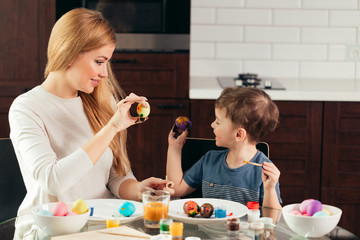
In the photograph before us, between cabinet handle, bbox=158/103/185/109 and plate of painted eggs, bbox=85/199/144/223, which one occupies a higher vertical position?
cabinet handle, bbox=158/103/185/109

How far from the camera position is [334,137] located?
323cm

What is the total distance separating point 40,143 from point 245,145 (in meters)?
0.76

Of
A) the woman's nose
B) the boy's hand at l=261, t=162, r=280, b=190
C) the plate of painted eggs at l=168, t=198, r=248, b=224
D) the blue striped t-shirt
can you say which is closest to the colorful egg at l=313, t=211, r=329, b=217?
the plate of painted eggs at l=168, t=198, r=248, b=224

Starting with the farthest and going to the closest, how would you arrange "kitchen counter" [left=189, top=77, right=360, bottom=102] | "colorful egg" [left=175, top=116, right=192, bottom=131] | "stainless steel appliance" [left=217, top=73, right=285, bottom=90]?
"stainless steel appliance" [left=217, top=73, right=285, bottom=90], "kitchen counter" [left=189, top=77, right=360, bottom=102], "colorful egg" [left=175, top=116, right=192, bottom=131]

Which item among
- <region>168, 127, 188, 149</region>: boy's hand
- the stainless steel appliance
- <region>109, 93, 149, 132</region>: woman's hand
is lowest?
<region>168, 127, 188, 149</region>: boy's hand

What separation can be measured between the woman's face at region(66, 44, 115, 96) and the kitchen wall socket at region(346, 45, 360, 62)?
7.52 feet

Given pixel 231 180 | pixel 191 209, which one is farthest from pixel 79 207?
pixel 231 180

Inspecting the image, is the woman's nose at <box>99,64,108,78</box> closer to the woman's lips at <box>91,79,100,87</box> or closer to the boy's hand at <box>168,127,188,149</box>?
the woman's lips at <box>91,79,100,87</box>

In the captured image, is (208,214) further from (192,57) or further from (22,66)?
(192,57)

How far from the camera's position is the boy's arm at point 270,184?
1895 mm

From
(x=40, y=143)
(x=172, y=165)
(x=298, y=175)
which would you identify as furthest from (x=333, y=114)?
(x=40, y=143)

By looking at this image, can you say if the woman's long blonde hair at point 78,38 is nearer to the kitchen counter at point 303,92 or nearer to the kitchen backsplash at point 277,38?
the kitchen counter at point 303,92

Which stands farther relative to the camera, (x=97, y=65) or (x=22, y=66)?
(x=22, y=66)

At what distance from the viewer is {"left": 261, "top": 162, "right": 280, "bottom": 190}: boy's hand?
189cm
